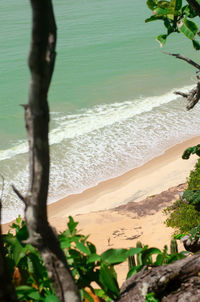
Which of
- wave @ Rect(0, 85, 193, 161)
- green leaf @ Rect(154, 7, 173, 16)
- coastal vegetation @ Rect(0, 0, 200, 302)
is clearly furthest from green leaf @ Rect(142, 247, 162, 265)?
wave @ Rect(0, 85, 193, 161)

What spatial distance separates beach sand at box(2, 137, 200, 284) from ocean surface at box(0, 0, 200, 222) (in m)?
0.44

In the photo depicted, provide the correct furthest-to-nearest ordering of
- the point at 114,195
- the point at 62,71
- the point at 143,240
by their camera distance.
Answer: the point at 62,71, the point at 114,195, the point at 143,240

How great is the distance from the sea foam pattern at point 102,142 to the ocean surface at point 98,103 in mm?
29

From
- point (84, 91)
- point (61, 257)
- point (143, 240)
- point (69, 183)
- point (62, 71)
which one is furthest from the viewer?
point (62, 71)

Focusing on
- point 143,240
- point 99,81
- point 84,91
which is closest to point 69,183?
point 143,240

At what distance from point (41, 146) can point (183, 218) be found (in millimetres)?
5961

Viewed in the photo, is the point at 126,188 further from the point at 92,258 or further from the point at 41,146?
the point at 41,146

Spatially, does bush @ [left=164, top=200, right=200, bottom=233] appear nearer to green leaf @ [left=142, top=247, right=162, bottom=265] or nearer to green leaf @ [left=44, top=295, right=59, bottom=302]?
green leaf @ [left=142, top=247, right=162, bottom=265]

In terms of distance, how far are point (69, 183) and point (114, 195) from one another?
1.48m

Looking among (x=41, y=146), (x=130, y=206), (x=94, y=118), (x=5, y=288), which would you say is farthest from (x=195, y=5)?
(x=94, y=118)

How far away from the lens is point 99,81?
2131cm

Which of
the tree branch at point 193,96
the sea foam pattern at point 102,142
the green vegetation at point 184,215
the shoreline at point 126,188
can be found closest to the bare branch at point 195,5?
the tree branch at point 193,96

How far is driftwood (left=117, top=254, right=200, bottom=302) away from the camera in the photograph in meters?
→ 2.99

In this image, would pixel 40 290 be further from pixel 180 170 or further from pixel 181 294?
pixel 180 170
